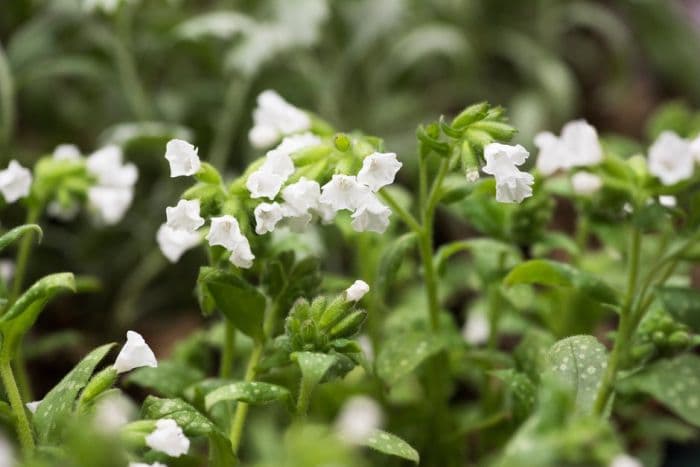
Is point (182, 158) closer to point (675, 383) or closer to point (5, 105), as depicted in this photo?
point (675, 383)

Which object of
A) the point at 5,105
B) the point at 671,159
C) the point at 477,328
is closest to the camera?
the point at 671,159

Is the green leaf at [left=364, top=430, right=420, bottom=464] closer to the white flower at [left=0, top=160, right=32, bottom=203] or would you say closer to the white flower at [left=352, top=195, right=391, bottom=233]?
the white flower at [left=352, top=195, right=391, bottom=233]

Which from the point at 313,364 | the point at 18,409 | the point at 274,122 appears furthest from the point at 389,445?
the point at 274,122

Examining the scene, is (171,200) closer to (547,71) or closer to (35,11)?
(35,11)

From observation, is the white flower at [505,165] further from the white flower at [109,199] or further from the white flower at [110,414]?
the white flower at [109,199]

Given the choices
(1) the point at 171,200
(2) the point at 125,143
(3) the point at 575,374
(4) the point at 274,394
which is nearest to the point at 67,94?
(1) the point at 171,200

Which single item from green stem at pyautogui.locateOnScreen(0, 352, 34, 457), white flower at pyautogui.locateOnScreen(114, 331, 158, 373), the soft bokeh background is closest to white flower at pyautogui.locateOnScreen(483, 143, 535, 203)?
white flower at pyautogui.locateOnScreen(114, 331, 158, 373)
